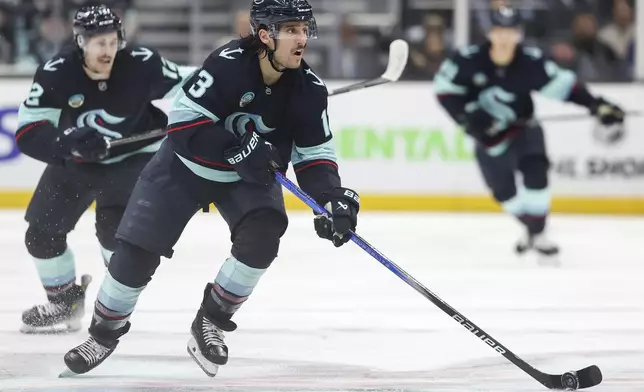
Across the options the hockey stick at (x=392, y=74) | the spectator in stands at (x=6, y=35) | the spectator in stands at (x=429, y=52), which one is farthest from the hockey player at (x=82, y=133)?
the spectator in stands at (x=6, y=35)

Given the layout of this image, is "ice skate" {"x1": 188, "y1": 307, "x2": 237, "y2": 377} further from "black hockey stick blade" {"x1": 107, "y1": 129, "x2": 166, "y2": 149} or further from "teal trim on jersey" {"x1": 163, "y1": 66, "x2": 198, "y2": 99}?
"teal trim on jersey" {"x1": 163, "y1": 66, "x2": 198, "y2": 99}

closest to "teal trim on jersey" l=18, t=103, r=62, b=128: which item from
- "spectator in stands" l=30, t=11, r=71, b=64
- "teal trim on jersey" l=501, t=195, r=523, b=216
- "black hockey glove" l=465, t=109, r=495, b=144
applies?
"black hockey glove" l=465, t=109, r=495, b=144

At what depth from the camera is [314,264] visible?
555 cm

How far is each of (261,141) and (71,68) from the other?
102 centimetres

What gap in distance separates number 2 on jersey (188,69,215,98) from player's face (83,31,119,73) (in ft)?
2.41

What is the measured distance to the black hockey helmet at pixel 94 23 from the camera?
369 cm

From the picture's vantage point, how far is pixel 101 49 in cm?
371

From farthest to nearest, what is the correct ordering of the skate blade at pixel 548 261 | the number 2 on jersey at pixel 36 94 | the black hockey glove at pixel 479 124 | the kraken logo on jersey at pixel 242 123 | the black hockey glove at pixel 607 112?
the black hockey glove at pixel 479 124 → the black hockey glove at pixel 607 112 → the skate blade at pixel 548 261 → the number 2 on jersey at pixel 36 94 → the kraken logo on jersey at pixel 242 123

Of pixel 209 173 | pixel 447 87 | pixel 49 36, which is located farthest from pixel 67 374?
pixel 49 36

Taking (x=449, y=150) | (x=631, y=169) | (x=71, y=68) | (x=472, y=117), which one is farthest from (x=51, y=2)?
(x=71, y=68)

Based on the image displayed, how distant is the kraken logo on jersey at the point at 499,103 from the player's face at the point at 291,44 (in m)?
3.11

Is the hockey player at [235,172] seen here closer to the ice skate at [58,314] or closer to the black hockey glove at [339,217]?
the black hockey glove at [339,217]

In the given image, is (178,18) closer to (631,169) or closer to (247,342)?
(631,169)

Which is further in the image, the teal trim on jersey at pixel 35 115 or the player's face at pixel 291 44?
the teal trim on jersey at pixel 35 115
